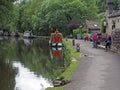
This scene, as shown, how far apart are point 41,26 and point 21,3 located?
6358 centimetres

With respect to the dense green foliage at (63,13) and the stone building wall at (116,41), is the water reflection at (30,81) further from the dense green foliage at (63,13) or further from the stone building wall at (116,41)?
the dense green foliage at (63,13)

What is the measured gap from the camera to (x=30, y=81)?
88.9 feet

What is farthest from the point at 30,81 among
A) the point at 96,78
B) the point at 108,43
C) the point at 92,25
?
the point at 92,25

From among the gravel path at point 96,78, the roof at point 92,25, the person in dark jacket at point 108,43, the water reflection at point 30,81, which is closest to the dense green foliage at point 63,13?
the roof at point 92,25

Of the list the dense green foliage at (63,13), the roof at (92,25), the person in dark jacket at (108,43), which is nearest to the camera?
the person in dark jacket at (108,43)

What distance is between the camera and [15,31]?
151 meters

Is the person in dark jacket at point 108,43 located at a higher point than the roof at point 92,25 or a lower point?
lower

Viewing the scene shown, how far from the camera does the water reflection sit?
80.3ft

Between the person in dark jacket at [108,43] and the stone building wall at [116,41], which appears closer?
the stone building wall at [116,41]

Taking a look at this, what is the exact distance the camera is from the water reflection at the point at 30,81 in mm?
24484

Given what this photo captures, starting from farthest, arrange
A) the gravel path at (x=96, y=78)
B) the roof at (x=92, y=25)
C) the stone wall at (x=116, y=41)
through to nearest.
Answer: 1. the roof at (x=92, y=25)
2. the stone wall at (x=116, y=41)
3. the gravel path at (x=96, y=78)

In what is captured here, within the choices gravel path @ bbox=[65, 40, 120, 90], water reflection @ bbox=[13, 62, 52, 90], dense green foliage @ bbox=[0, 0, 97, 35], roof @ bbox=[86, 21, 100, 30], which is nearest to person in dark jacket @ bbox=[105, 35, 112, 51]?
water reflection @ bbox=[13, 62, 52, 90]

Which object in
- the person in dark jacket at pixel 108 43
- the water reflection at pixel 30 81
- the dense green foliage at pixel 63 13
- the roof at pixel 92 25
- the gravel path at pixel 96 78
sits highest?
the dense green foliage at pixel 63 13

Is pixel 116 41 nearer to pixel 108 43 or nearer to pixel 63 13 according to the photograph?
A: pixel 108 43
